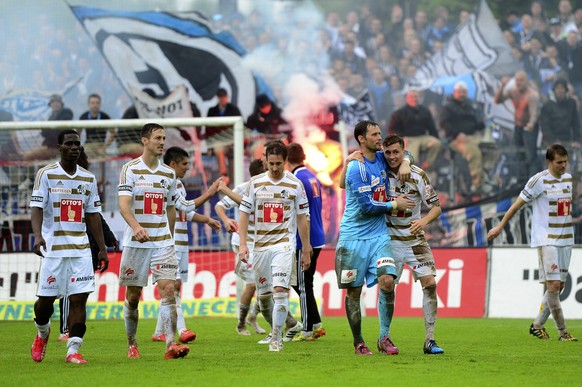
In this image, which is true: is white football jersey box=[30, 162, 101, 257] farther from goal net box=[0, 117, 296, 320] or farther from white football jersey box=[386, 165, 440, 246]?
goal net box=[0, 117, 296, 320]

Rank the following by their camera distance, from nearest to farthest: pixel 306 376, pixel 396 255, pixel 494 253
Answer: pixel 306 376
pixel 396 255
pixel 494 253

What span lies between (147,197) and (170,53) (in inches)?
754

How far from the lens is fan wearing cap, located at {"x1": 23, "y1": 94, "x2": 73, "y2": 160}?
23.7 meters

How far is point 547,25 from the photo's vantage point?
90.1ft

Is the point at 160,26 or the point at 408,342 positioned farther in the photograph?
the point at 160,26

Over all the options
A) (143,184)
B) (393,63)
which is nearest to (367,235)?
(143,184)

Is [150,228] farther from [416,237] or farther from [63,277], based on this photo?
[416,237]

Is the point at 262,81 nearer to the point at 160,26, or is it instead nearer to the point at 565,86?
the point at 160,26

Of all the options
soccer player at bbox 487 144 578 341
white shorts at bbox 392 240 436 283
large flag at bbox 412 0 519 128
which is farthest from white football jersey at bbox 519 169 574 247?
large flag at bbox 412 0 519 128

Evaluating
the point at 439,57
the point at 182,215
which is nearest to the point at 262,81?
the point at 439,57

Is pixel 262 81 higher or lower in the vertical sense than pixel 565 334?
higher

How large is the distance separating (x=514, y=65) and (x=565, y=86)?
4.76 feet

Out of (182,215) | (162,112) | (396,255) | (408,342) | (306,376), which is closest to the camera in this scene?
(306,376)

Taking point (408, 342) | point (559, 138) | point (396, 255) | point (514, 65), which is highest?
point (514, 65)
